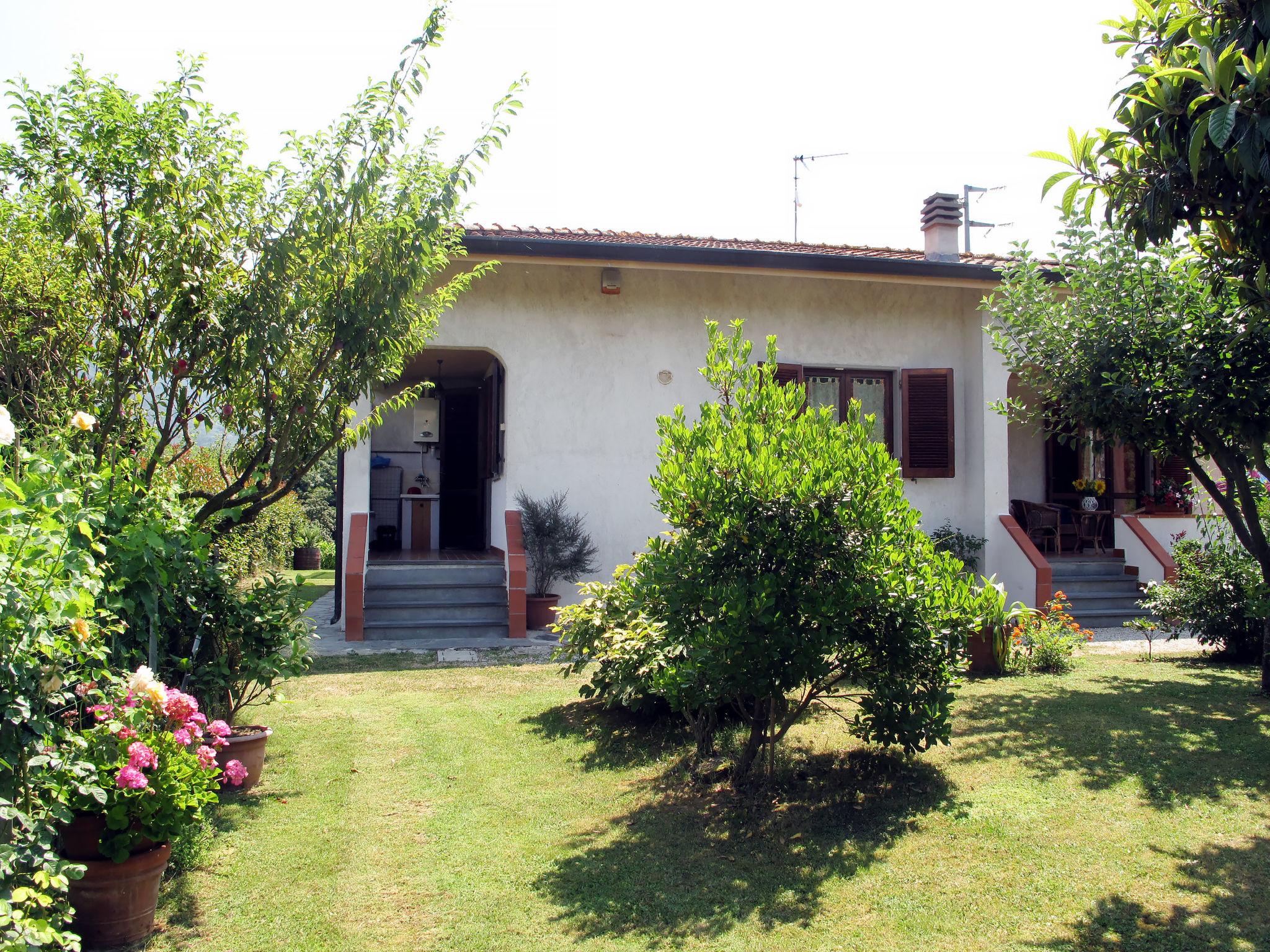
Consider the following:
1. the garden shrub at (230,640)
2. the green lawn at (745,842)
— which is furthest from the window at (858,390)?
the garden shrub at (230,640)

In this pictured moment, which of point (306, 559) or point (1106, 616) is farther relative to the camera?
point (306, 559)

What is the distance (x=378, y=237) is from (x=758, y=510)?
8.05 ft

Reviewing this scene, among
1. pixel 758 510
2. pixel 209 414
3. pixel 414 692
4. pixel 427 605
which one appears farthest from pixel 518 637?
pixel 758 510

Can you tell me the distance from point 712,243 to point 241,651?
8.04m

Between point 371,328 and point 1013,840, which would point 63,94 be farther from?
point 1013,840

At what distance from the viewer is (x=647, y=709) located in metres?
5.94

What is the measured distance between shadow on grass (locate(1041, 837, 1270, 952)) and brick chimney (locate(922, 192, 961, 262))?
9869 mm

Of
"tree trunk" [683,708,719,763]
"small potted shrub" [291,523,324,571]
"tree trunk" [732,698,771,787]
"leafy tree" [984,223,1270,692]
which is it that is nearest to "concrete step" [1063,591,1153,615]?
"leafy tree" [984,223,1270,692]

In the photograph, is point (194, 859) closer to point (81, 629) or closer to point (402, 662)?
point (81, 629)

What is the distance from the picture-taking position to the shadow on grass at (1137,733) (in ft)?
15.5

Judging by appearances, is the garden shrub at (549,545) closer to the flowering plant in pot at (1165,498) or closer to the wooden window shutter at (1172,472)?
the flowering plant in pot at (1165,498)

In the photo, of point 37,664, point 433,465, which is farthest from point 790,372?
point 37,664

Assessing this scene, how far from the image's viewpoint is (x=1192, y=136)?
3.39 metres

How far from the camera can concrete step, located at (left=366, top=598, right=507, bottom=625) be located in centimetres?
991
